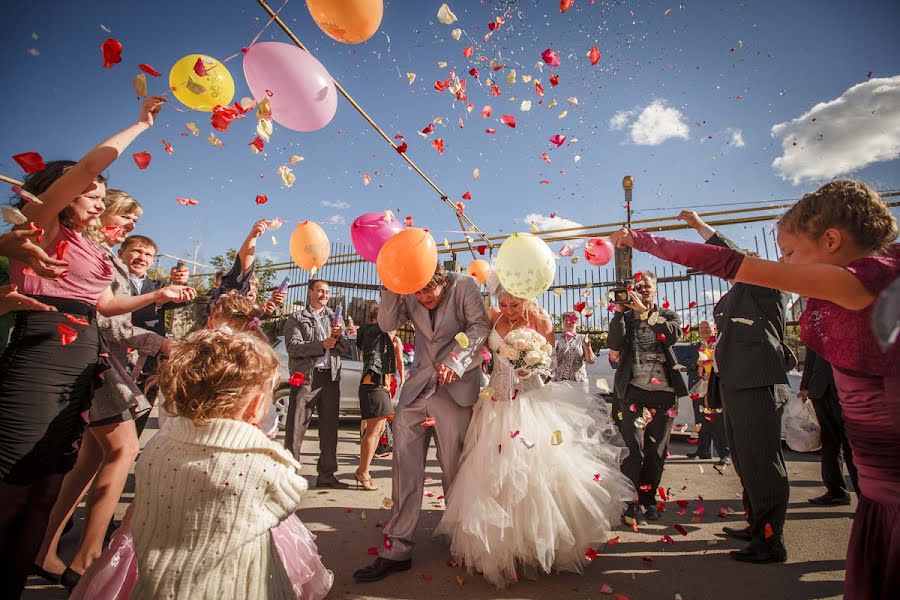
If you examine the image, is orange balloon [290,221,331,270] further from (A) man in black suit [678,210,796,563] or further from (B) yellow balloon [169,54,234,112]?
(A) man in black suit [678,210,796,563]

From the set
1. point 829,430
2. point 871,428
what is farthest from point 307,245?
point 829,430

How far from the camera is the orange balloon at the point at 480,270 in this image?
4578mm

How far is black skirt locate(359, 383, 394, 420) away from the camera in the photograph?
4926mm

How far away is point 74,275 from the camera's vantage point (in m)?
2.08

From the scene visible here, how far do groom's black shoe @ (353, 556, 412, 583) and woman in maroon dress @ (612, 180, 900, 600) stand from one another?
215 cm

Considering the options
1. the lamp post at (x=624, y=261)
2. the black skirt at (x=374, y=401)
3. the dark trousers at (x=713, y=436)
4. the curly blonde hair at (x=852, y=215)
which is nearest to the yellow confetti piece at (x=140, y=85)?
the curly blonde hair at (x=852, y=215)

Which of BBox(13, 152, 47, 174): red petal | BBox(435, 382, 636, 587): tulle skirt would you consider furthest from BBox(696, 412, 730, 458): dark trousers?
BBox(13, 152, 47, 174): red petal

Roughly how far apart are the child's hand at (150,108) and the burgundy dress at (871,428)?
275 cm

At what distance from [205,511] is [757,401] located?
10.7 ft

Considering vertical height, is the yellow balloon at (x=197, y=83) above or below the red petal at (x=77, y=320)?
above

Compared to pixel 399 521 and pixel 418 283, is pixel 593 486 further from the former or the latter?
pixel 418 283

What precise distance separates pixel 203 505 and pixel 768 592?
298 centimetres

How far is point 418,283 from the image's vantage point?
2906mm

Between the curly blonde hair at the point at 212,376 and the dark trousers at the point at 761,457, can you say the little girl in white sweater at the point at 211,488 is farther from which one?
the dark trousers at the point at 761,457
